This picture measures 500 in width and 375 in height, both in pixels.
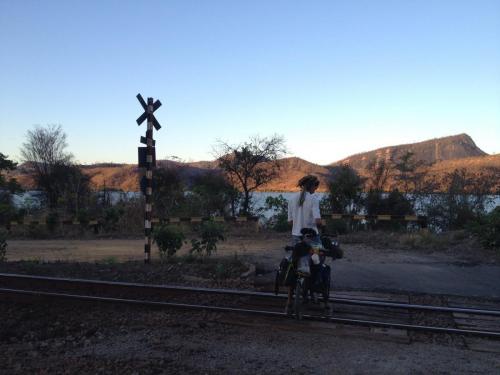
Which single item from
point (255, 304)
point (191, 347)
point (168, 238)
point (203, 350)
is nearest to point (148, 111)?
point (168, 238)

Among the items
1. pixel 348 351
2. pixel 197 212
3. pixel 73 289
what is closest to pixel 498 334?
pixel 348 351

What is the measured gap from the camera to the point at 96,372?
5648mm

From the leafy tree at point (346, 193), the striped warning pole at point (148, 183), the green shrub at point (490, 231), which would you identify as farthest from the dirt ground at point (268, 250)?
the leafy tree at point (346, 193)

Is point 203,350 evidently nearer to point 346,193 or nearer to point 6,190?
point 346,193

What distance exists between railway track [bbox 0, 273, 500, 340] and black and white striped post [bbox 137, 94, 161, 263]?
2731mm

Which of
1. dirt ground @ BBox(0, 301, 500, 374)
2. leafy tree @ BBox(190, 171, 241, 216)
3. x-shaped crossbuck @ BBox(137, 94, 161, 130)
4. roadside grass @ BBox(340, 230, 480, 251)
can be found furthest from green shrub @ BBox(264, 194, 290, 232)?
dirt ground @ BBox(0, 301, 500, 374)

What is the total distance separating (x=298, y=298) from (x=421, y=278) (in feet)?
14.7

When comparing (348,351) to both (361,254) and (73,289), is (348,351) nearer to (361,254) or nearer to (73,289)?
(73,289)

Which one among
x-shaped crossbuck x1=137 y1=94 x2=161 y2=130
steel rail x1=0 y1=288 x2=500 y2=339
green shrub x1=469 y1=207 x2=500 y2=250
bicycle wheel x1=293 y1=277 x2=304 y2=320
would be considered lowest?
steel rail x1=0 y1=288 x2=500 y2=339

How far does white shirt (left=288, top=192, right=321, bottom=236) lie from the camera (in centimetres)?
769

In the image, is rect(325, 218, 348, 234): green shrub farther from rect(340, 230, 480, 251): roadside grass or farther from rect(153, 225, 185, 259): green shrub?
rect(153, 225, 185, 259): green shrub

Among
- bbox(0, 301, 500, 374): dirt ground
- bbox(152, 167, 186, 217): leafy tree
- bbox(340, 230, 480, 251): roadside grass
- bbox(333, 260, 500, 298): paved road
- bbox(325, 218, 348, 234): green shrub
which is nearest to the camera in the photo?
bbox(0, 301, 500, 374): dirt ground

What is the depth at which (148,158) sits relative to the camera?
12844 mm

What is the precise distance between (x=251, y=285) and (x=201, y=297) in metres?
1.48
